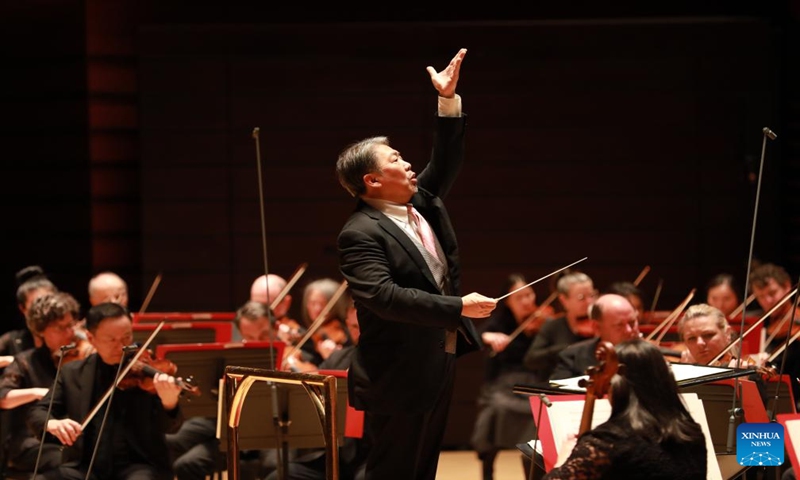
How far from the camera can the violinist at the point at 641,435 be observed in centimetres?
253

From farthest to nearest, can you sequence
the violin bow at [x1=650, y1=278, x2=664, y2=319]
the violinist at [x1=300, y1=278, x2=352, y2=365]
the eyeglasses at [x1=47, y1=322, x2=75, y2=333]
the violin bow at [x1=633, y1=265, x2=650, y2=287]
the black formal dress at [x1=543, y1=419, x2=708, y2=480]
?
1. the violin bow at [x1=633, y1=265, x2=650, y2=287]
2. the violin bow at [x1=650, y1=278, x2=664, y2=319]
3. the violinist at [x1=300, y1=278, x2=352, y2=365]
4. the eyeglasses at [x1=47, y1=322, x2=75, y2=333]
5. the black formal dress at [x1=543, y1=419, x2=708, y2=480]

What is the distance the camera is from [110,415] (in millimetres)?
4277

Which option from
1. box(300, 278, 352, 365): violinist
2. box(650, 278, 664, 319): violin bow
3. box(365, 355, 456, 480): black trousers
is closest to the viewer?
box(365, 355, 456, 480): black trousers

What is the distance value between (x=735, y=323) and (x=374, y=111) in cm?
281

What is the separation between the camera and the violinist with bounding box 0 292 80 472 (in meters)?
4.68

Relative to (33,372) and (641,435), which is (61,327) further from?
(641,435)

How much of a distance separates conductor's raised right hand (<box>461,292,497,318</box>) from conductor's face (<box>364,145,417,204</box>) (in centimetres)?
41

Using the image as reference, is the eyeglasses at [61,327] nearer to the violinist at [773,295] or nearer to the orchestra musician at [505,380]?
the orchestra musician at [505,380]

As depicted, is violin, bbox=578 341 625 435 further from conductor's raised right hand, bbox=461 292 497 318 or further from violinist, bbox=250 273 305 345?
violinist, bbox=250 273 305 345

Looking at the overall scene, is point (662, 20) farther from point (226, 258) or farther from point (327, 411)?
point (327, 411)

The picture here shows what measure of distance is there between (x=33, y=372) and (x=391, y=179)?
7.39ft

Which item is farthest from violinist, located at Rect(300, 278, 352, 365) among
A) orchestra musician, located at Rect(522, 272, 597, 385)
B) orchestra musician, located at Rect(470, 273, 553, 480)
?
orchestra musician, located at Rect(522, 272, 597, 385)

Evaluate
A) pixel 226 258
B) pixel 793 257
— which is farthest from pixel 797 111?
pixel 226 258

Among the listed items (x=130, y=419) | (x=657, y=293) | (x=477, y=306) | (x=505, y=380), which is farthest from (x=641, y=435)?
(x=657, y=293)
